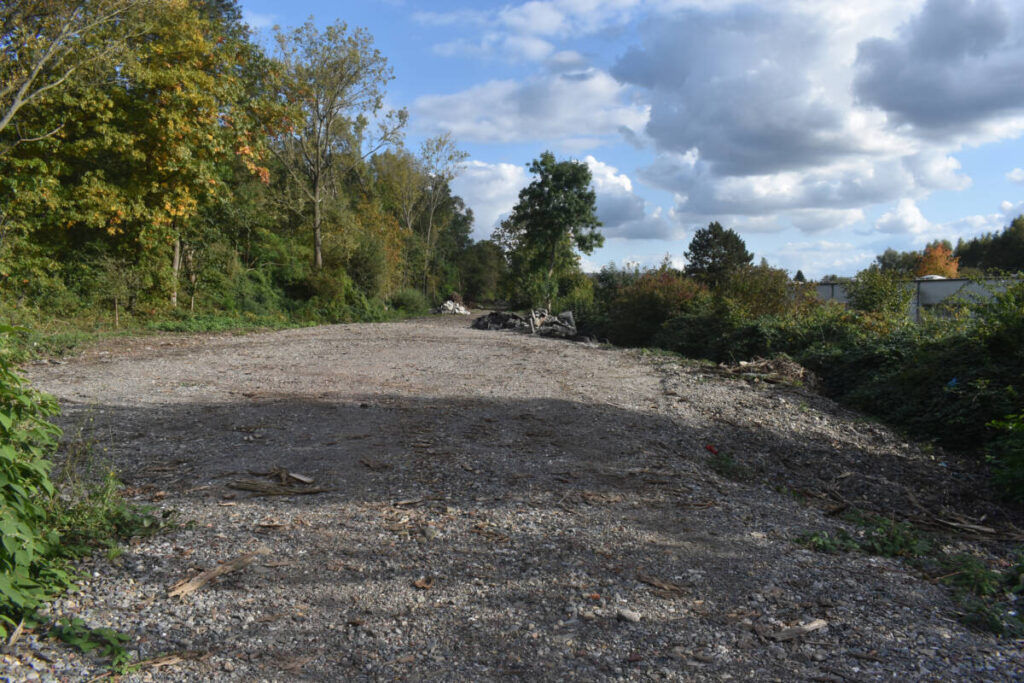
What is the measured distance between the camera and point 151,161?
1576cm

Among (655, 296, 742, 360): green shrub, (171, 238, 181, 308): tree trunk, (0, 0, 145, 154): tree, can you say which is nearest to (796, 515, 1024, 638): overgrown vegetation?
(655, 296, 742, 360): green shrub

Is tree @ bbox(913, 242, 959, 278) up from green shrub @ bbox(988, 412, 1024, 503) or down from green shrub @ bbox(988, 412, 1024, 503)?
up

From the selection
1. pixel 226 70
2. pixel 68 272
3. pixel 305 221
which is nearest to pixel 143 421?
pixel 68 272

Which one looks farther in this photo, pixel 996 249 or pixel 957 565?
pixel 996 249

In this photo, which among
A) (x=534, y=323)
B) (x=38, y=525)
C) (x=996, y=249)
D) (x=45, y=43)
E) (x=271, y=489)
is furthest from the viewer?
(x=996, y=249)

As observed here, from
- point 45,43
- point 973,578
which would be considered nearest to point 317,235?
point 45,43

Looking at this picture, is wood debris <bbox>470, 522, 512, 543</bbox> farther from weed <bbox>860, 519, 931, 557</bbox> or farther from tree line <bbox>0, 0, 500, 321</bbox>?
tree line <bbox>0, 0, 500, 321</bbox>

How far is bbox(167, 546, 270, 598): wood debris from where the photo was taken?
306cm

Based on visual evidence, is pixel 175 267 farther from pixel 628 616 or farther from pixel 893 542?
pixel 893 542

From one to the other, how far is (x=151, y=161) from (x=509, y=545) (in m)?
16.1

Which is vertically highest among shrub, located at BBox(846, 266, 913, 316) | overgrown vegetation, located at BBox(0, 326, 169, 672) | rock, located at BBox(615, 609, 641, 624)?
shrub, located at BBox(846, 266, 913, 316)

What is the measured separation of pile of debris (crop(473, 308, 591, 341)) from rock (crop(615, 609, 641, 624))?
17298 mm

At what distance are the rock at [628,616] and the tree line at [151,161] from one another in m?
13.3

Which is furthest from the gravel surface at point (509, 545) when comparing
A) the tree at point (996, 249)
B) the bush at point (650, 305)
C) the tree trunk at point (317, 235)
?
the tree at point (996, 249)
